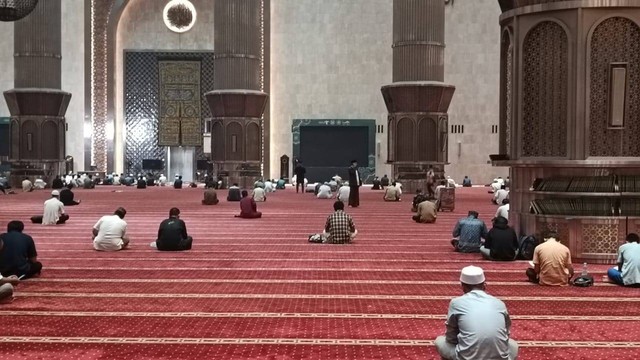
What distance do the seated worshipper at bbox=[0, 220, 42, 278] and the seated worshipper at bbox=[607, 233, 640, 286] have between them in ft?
12.1

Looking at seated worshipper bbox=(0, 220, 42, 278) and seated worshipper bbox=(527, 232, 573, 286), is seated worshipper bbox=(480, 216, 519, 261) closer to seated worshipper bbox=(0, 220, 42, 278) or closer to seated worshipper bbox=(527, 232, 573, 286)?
seated worshipper bbox=(527, 232, 573, 286)

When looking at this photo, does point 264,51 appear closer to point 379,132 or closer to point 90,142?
point 379,132

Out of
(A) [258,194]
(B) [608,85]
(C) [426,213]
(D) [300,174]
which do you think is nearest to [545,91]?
(B) [608,85]

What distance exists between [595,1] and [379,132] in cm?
1582

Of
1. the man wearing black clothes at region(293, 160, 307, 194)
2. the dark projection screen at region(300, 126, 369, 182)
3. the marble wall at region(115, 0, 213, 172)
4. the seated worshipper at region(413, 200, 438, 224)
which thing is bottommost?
the seated worshipper at region(413, 200, 438, 224)

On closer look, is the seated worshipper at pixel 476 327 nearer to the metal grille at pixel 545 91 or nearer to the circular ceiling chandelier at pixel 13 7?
the metal grille at pixel 545 91

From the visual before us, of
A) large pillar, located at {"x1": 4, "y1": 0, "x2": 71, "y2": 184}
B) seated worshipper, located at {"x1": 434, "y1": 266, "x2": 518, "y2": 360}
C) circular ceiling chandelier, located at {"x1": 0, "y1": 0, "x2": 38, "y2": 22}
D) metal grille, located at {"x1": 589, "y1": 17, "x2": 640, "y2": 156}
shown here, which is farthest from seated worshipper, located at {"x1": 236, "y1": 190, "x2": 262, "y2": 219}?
large pillar, located at {"x1": 4, "y1": 0, "x2": 71, "y2": 184}

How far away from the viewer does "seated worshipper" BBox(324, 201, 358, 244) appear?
25.6ft

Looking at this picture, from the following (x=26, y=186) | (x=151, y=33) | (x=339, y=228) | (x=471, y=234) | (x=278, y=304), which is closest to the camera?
(x=278, y=304)

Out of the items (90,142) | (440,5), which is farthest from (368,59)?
(90,142)

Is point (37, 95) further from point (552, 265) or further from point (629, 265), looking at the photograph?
point (629, 265)

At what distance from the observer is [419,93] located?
16344mm

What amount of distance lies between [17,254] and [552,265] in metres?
3.31

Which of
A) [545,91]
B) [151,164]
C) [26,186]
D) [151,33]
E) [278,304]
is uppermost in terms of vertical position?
[151,33]
